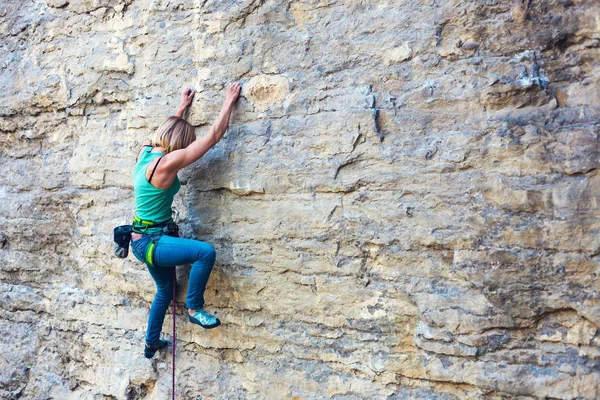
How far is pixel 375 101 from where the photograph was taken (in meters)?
3.55

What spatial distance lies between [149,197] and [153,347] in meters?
1.11

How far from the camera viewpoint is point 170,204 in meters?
3.95

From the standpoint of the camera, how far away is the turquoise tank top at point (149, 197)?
151 inches

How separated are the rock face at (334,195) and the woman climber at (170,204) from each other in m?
0.25

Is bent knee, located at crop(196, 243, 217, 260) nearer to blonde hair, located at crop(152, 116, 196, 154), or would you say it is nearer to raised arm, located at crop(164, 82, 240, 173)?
raised arm, located at crop(164, 82, 240, 173)

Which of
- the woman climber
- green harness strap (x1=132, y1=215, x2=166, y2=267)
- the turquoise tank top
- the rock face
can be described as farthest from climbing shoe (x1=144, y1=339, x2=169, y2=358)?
the turquoise tank top

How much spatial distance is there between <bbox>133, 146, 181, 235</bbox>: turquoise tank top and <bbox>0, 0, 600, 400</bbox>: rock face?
32 cm

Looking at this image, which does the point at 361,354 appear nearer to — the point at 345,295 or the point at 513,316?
the point at 345,295

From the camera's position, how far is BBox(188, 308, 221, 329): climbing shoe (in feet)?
12.4

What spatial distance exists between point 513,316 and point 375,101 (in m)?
1.43

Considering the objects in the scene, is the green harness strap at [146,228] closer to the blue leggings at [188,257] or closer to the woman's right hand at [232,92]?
the blue leggings at [188,257]

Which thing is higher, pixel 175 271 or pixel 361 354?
pixel 175 271

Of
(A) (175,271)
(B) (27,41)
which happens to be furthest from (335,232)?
(B) (27,41)

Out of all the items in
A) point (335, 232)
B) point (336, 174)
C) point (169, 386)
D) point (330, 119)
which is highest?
point (330, 119)
